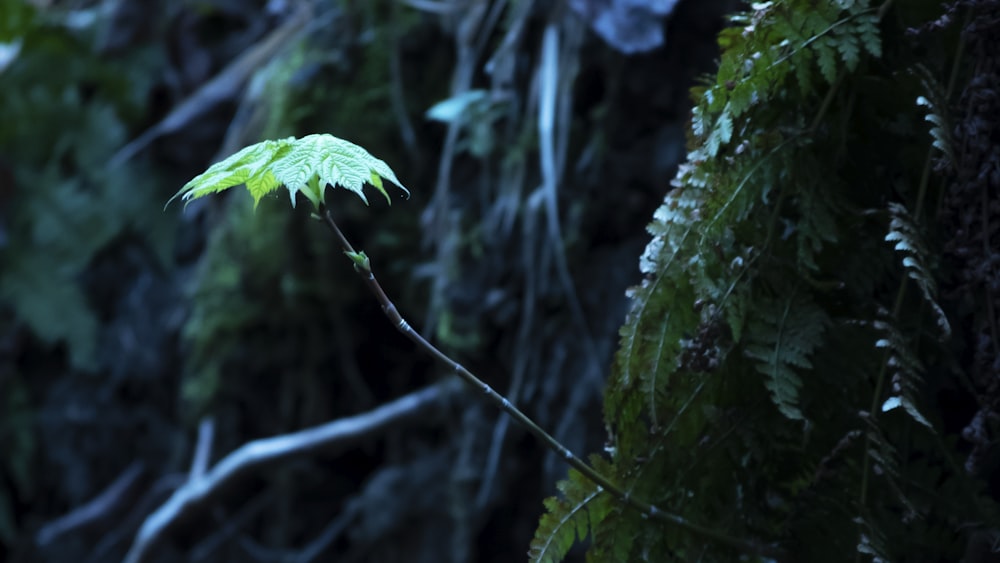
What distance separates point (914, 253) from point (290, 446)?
6.25 ft

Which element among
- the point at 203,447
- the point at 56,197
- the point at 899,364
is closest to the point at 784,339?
the point at 899,364

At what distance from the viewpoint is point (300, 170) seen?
853 mm

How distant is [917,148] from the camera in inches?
40.3

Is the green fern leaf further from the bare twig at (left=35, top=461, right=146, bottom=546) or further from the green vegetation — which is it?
the bare twig at (left=35, top=461, right=146, bottom=546)

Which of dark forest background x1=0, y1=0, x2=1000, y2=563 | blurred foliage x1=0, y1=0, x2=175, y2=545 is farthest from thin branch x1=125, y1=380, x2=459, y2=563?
blurred foliage x1=0, y1=0, x2=175, y2=545

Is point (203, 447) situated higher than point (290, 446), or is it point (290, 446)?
point (203, 447)

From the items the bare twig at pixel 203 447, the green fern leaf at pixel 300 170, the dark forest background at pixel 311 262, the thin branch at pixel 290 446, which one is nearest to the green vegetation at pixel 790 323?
the green fern leaf at pixel 300 170

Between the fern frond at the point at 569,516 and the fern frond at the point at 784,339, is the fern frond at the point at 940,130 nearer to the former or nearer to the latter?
the fern frond at the point at 784,339

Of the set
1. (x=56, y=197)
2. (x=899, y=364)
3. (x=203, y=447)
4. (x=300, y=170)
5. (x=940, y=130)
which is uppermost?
(x=56, y=197)

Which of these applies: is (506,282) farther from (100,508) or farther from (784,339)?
(100,508)

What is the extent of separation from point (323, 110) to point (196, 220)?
94cm

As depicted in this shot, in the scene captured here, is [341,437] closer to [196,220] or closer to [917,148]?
[196,220]

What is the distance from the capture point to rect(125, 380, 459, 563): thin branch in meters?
2.41

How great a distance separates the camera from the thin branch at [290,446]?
241cm
